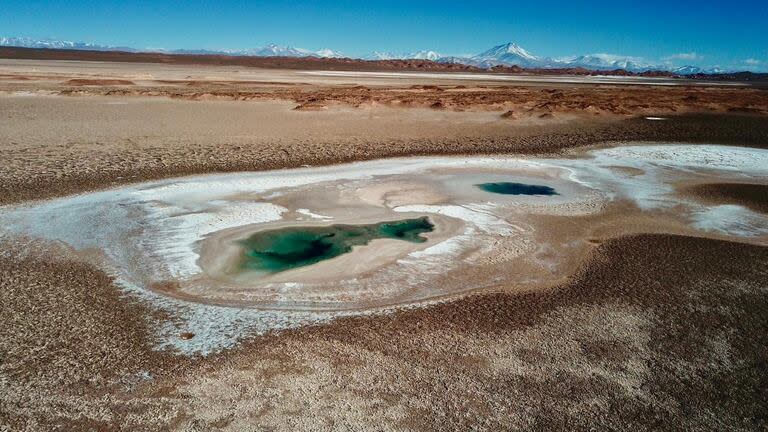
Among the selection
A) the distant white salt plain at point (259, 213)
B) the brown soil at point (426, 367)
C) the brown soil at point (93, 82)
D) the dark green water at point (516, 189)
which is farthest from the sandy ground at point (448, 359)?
the brown soil at point (93, 82)

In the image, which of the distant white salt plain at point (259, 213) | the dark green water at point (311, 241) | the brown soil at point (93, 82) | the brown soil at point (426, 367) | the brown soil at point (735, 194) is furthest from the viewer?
the brown soil at point (93, 82)

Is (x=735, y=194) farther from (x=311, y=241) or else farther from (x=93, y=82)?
(x=93, y=82)

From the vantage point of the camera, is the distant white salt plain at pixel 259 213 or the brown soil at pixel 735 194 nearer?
the distant white salt plain at pixel 259 213

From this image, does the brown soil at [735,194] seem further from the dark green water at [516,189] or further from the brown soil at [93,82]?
the brown soil at [93,82]

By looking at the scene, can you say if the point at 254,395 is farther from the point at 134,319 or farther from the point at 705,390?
the point at 705,390

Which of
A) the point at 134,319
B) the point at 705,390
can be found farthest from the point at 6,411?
the point at 705,390
